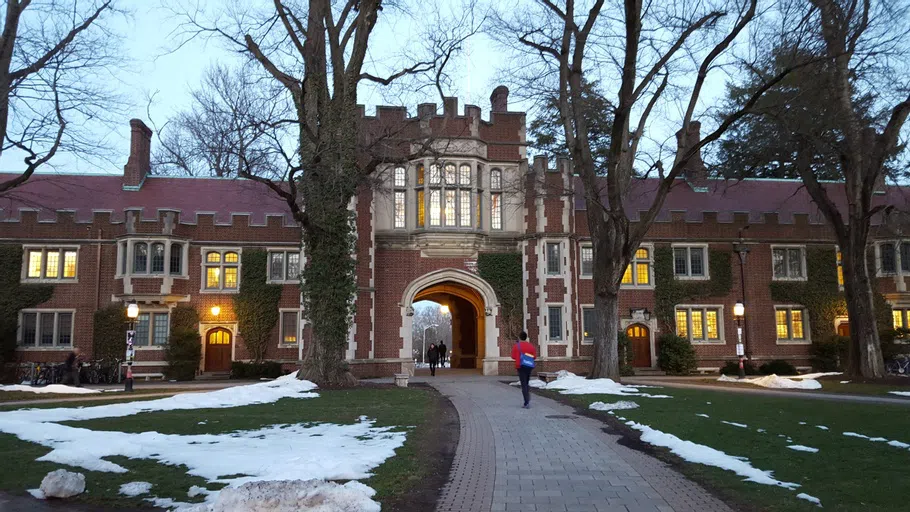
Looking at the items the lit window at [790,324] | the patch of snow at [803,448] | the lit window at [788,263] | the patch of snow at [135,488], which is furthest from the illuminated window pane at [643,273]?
the patch of snow at [135,488]

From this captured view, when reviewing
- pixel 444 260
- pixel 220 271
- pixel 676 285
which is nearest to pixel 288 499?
pixel 444 260

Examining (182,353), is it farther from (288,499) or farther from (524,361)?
(288,499)

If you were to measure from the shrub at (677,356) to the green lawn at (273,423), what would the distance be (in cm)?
1373

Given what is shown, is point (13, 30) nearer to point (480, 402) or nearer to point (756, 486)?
point (480, 402)

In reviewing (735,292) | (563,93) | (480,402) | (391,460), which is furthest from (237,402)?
(735,292)

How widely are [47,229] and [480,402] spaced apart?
20.8 metres

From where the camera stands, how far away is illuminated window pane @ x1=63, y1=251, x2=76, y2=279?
86.1ft

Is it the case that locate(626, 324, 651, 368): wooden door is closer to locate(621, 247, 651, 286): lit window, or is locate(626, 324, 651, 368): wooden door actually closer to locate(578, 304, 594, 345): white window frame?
locate(621, 247, 651, 286): lit window

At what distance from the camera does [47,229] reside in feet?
85.9

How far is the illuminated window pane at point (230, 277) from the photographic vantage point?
89.4 ft

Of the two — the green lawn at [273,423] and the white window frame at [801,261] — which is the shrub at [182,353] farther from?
the white window frame at [801,261]

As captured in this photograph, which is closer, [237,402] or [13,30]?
[237,402]

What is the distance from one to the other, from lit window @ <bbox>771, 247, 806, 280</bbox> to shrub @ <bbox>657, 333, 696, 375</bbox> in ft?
18.9

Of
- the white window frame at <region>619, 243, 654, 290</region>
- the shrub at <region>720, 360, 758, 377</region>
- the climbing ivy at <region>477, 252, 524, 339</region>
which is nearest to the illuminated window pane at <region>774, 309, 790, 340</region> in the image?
the shrub at <region>720, 360, 758, 377</region>
